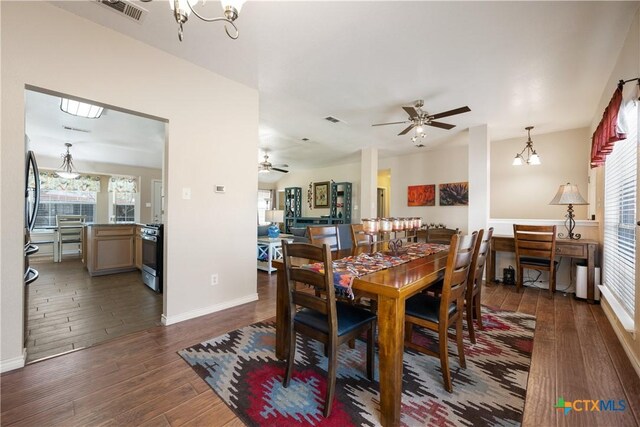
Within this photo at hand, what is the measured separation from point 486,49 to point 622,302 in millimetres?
2702

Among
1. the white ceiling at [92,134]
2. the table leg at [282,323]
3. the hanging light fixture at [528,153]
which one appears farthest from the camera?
the hanging light fixture at [528,153]

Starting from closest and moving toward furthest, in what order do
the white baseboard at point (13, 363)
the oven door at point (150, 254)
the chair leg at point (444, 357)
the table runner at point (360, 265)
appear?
the table runner at point (360, 265)
the chair leg at point (444, 357)
the white baseboard at point (13, 363)
the oven door at point (150, 254)

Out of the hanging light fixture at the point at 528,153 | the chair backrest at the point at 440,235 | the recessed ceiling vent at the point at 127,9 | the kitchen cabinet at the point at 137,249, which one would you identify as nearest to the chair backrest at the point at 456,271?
the chair backrest at the point at 440,235

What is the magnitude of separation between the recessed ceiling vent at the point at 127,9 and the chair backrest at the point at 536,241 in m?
4.81

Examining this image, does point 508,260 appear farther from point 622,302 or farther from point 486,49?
point 486,49

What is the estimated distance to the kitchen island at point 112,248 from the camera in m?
4.34

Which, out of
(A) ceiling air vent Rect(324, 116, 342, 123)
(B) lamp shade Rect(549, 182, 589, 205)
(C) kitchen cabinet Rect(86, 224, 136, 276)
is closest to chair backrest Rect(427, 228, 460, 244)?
(B) lamp shade Rect(549, 182, 589, 205)

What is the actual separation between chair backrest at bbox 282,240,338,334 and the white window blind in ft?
7.99

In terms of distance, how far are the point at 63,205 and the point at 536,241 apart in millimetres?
10266

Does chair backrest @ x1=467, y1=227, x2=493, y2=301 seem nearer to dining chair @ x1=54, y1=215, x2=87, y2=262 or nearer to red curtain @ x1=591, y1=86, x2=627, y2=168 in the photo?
red curtain @ x1=591, y1=86, x2=627, y2=168

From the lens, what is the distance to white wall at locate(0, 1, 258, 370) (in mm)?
1805

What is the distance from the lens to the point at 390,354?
1332 mm

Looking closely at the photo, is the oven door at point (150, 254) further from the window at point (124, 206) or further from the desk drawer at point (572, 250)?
the desk drawer at point (572, 250)

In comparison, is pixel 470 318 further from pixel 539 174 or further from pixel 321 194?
pixel 321 194
